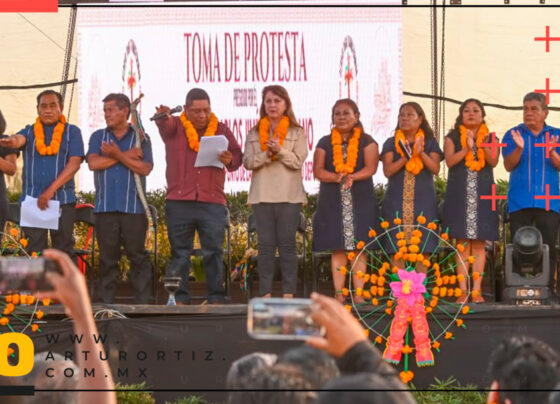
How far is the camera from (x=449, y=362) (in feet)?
20.4

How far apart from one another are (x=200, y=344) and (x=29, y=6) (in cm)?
338

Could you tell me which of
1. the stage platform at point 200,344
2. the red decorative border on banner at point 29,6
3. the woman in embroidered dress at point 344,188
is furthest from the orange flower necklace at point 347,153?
the red decorative border on banner at point 29,6

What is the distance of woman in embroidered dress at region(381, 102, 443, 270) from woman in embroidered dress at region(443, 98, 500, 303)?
0.12m

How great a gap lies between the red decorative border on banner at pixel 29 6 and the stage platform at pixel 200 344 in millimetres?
2763

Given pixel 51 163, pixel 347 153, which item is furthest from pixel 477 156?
pixel 51 163

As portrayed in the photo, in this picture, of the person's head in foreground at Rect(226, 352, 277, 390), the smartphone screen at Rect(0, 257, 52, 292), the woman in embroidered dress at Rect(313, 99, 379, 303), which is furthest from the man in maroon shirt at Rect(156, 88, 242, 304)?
the smartphone screen at Rect(0, 257, 52, 292)

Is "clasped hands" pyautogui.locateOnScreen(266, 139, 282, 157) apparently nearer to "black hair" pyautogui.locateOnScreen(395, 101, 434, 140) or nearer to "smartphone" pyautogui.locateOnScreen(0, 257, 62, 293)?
"black hair" pyautogui.locateOnScreen(395, 101, 434, 140)

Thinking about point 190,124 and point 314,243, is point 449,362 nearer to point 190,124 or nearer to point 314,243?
point 314,243

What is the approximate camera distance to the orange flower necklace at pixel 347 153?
6820mm

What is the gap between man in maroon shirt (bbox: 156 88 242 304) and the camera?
6.89m

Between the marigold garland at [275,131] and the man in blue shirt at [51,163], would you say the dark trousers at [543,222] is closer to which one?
the marigold garland at [275,131]

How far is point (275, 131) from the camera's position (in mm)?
6863

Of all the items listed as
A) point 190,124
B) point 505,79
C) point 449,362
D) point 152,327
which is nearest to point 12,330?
point 152,327

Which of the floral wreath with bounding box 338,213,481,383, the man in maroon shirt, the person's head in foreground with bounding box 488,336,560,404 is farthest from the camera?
the man in maroon shirt
